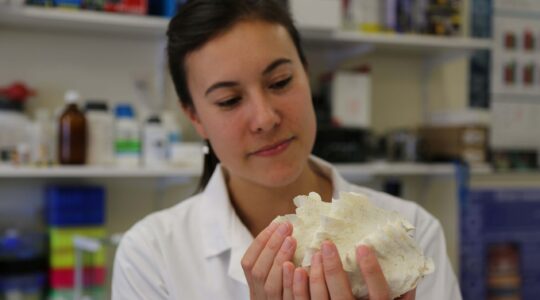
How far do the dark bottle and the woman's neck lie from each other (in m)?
0.67

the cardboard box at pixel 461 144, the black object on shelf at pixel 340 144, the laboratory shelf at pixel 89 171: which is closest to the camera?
the laboratory shelf at pixel 89 171

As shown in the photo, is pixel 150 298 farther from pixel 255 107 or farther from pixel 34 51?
pixel 34 51

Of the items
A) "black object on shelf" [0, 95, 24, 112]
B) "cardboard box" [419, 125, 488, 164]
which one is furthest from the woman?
"cardboard box" [419, 125, 488, 164]

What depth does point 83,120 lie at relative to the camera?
1.60 m

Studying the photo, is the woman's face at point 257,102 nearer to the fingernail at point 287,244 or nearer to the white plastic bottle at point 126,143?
the fingernail at point 287,244

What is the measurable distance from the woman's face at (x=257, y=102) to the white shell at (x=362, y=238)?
0.22 meters

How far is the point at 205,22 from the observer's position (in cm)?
94

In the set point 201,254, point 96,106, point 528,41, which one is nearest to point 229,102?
point 201,254

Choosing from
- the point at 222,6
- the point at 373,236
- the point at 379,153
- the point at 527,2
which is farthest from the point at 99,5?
the point at 527,2

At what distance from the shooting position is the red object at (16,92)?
63.9 inches

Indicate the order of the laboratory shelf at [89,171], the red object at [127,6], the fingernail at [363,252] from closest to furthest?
1. the fingernail at [363,252]
2. the laboratory shelf at [89,171]
3. the red object at [127,6]

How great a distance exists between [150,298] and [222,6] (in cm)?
51

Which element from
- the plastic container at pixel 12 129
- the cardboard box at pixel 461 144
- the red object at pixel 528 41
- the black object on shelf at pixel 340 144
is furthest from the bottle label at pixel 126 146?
the red object at pixel 528 41

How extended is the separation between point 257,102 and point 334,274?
1.15 ft
